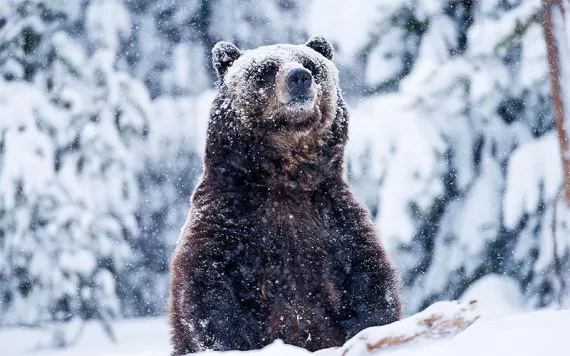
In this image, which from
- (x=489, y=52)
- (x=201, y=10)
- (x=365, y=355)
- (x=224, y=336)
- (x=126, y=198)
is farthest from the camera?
(x=201, y=10)

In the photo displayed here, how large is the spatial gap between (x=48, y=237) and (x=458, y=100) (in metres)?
4.84

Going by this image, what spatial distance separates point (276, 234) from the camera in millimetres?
2947

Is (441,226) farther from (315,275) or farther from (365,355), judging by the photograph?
(365,355)

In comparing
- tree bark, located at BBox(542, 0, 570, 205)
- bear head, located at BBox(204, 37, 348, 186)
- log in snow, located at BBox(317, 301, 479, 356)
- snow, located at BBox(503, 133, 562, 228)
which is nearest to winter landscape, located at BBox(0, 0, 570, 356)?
snow, located at BBox(503, 133, 562, 228)

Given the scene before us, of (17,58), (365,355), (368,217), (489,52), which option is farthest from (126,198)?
(365,355)

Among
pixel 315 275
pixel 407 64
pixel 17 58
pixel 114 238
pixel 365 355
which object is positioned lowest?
pixel 365 355

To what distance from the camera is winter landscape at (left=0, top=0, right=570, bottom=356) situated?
8.48m

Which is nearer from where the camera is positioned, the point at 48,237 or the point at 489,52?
the point at 489,52

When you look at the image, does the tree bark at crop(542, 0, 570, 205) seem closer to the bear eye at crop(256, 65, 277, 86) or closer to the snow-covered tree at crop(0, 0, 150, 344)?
the bear eye at crop(256, 65, 277, 86)

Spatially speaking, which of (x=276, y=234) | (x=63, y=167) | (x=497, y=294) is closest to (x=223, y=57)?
(x=276, y=234)

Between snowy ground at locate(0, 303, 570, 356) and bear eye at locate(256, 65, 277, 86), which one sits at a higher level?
bear eye at locate(256, 65, 277, 86)

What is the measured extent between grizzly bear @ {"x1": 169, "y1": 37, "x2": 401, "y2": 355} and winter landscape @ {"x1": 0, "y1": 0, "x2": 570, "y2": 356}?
4167 millimetres

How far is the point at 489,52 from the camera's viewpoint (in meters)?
8.34

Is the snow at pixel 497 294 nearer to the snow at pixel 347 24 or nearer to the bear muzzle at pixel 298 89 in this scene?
Answer: the snow at pixel 347 24
